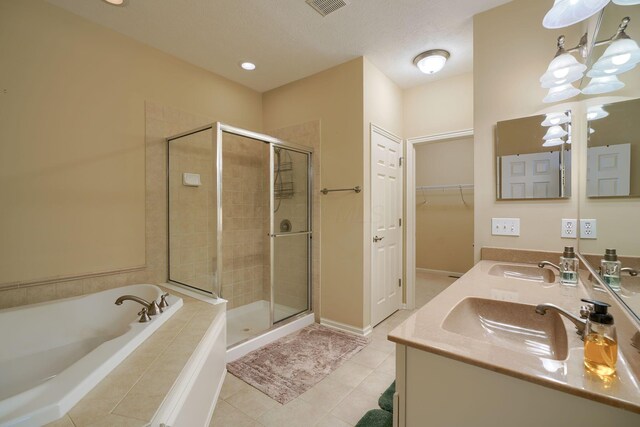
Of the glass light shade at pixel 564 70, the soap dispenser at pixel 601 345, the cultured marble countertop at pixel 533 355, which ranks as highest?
the glass light shade at pixel 564 70

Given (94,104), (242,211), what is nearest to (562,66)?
(242,211)

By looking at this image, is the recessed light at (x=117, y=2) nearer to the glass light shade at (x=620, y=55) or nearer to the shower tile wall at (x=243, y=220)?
the shower tile wall at (x=243, y=220)

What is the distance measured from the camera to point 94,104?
2127 mm

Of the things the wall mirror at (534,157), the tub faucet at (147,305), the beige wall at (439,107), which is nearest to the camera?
the tub faucet at (147,305)

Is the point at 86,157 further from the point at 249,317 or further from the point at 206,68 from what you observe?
the point at 249,317

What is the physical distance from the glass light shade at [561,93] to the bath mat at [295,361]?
2272 mm

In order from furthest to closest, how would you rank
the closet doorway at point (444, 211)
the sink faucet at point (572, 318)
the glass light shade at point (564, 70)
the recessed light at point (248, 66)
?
the closet doorway at point (444, 211), the recessed light at point (248, 66), the glass light shade at point (564, 70), the sink faucet at point (572, 318)

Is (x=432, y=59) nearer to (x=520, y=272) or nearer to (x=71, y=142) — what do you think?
(x=520, y=272)

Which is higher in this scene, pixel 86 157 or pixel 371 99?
pixel 371 99

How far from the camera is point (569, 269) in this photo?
1367 millimetres

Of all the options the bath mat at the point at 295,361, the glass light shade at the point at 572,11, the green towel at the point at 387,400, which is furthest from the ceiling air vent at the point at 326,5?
the bath mat at the point at 295,361

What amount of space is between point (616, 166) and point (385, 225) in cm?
199

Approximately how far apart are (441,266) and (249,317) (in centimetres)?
370

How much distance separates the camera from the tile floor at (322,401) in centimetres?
160
